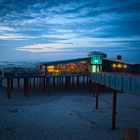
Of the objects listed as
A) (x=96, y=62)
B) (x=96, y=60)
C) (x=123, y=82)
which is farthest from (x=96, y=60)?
(x=123, y=82)

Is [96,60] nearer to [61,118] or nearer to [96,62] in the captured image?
[96,62]

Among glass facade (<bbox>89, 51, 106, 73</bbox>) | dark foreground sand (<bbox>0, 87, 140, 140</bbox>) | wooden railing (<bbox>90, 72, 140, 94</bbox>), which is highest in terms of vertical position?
glass facade (<bbox>89, 51, 106, 73</bbox>)

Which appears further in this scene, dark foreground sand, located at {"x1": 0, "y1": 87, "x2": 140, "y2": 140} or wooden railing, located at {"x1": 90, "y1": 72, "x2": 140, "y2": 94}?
dark foreground sand, located at {"x1": 0, "y1": 87, "x2": 140, "y2": 140}

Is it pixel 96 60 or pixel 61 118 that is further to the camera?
pixel 96 60

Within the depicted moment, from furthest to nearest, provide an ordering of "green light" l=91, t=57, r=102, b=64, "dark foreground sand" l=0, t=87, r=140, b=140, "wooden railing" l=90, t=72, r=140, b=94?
1. "green light" l=91, t=57, r=102, b=64
2. "dark foreground sand" l=0, t=87, r=140, b=140
3. "wooden railing" l=90, t=72, r=140, b=94

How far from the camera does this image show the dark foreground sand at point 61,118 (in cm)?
2042

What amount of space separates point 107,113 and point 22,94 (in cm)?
1876

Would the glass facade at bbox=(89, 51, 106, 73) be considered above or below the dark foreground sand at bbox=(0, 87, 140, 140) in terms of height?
above

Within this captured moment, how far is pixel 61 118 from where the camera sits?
85.7 ft

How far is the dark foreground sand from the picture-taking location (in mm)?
20422

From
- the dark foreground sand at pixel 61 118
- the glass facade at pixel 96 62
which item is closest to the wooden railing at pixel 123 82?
the dark foreground sand at pixel 61 118

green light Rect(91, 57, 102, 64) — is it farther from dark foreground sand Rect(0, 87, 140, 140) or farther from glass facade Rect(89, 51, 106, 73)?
dark foreground sand Rect(0, 87, 140, 140)

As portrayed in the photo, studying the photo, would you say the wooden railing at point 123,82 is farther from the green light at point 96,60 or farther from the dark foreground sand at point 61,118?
the green light at point 96,60

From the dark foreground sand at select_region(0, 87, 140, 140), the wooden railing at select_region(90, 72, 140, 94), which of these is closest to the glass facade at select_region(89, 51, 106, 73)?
the dark foreground sand at select_region(0, 87, 140, 140)
